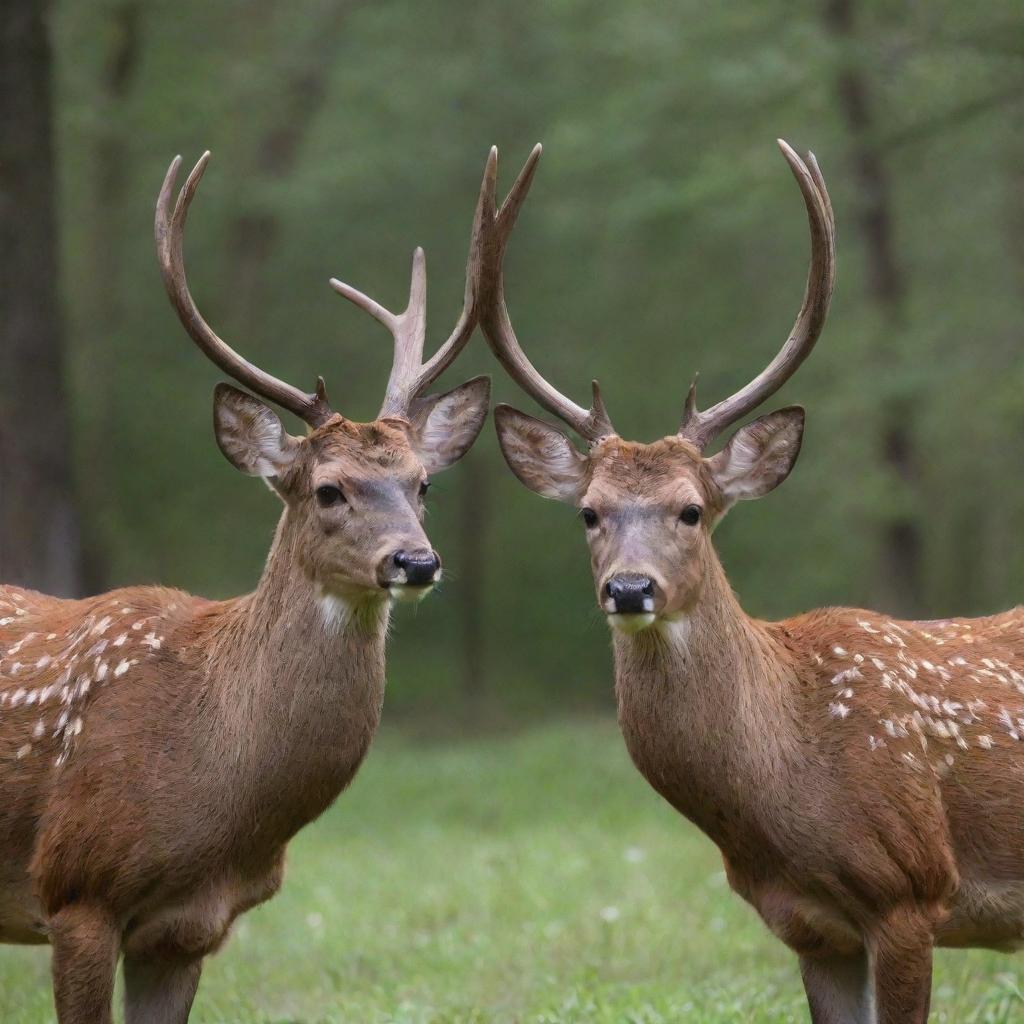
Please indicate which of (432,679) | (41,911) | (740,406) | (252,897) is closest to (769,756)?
(740,406)

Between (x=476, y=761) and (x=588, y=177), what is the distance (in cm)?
748

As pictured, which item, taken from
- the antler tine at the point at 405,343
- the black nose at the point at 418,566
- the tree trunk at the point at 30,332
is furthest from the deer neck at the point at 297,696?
the tree trunk at the point at 30,332

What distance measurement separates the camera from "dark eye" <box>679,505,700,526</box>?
6.10m

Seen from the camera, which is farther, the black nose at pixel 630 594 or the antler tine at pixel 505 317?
the antler tine at pixel 505 317

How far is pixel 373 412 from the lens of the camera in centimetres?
2292

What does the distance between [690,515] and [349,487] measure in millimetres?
1145

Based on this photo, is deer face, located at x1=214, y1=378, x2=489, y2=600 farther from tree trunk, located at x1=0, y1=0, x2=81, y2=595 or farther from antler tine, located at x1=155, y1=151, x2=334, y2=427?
tree trunk, located at x1=0, y1=0, x2=81, y2=595

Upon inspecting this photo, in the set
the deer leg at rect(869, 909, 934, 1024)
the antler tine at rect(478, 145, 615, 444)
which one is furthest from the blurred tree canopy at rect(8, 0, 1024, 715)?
the deer leg at rect(869, 909, 934, 1024)

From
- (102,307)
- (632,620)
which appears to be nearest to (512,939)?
(632,620)

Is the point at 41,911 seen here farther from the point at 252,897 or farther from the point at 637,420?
the point at 637,420

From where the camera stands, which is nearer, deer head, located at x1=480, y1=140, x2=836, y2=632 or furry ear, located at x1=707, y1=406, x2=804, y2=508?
deer head, located at x1=480, y1=140, x2=836, y2=632

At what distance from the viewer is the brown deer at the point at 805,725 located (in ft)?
19.0

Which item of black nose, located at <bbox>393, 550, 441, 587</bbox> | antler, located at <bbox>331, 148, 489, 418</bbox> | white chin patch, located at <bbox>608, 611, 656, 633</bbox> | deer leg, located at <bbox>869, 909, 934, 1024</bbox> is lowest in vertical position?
deer leg, located at <bbox>869, 909, 934, 1024</bbox>

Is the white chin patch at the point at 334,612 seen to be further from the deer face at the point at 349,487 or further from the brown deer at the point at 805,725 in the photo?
the brown deer at the point at 805,725
